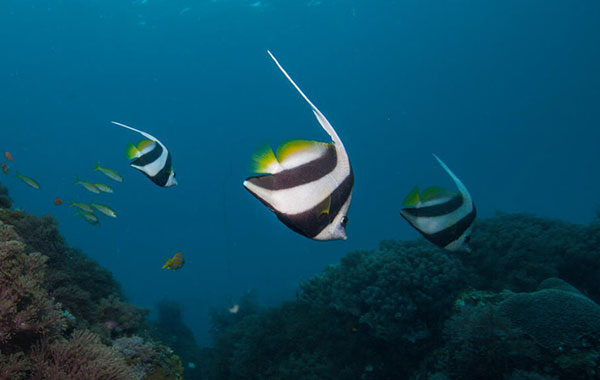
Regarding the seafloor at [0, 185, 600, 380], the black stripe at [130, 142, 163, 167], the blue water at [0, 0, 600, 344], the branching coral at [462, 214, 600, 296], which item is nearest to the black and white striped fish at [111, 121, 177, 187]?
the black stripe at [130, 142, 163, 167]

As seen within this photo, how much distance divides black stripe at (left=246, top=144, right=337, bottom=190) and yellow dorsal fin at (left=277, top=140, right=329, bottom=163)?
25 millimetres

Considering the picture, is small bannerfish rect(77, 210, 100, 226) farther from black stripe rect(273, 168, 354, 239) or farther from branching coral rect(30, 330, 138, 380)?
black stripe rect(273, 168, 354, 239)

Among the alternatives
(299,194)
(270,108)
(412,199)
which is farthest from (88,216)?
(270,108)

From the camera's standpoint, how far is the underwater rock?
4.54 meters

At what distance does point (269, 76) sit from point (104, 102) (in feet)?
111

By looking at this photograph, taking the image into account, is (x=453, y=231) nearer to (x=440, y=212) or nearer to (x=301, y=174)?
(x=440, y=212)

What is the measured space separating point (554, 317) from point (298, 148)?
5658mm

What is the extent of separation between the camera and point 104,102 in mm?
63906

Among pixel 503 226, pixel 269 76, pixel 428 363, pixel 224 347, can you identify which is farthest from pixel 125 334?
pixel 269 76

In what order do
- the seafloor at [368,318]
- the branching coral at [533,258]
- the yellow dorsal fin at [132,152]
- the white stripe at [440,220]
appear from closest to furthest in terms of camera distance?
the white stripe at [440,220]
the seafloor at [368,318]
the yellow dorsal fin at [132,152]
the branching coral at [533,258]

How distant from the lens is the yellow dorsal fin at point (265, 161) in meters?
1.17

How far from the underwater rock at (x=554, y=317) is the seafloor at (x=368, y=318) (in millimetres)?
15

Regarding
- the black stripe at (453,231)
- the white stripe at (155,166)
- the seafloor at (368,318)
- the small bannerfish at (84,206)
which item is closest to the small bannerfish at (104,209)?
the small bannerfish at (84,206)

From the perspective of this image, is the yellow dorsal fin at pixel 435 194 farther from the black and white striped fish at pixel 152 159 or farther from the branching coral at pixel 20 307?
the branching coral at pixel 20 307
